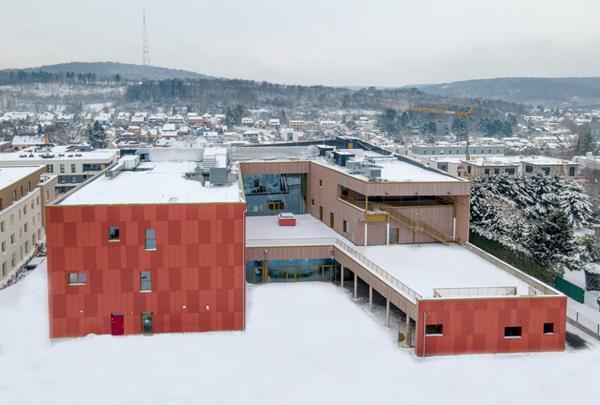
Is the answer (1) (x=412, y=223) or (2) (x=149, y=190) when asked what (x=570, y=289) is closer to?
(1) (x=412, y=223)

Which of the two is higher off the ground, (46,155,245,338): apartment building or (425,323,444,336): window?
(46,155,245,338): apartment building

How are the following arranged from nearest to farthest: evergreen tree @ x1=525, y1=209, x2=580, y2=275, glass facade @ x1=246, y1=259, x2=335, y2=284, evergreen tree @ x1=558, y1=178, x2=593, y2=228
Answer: glass facade @ x1=246, y1=259, x2=335, y2=284, evergreen tree @ x1=525, y1=209, x2=580, y2=275, evergreen tree @ x1=558, y1=178, x2=593, y2=228

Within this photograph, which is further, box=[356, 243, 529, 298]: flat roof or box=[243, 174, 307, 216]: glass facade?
box=[243, 174, 307, 216]: glass facade

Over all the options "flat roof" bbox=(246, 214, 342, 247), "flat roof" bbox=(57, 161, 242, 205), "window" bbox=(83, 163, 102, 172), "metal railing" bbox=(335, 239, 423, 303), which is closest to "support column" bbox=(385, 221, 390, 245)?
"metal railing" bbox=(335, 239, 423, 303)

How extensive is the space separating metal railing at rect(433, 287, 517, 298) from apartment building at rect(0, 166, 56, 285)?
28.1 meters

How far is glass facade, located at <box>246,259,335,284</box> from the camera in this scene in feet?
114

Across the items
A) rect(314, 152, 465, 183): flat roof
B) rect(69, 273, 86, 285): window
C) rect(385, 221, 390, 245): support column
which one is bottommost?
rect(69, 273, 86, 285): window

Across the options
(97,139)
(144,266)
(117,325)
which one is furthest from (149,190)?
(97,139)

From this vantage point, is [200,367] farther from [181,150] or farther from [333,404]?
[181,150]

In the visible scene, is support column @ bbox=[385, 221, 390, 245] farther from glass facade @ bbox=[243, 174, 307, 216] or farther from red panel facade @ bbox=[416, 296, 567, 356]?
red panel facade @ bbox=[416, 296, 567, 356]

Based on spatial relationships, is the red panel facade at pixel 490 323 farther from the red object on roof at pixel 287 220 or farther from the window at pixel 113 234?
the red object on roof at pixel 287 220

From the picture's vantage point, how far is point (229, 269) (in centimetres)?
2761

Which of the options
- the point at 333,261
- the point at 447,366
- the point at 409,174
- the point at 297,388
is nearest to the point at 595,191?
the point at 409,174

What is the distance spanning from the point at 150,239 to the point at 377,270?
11.1 meters
